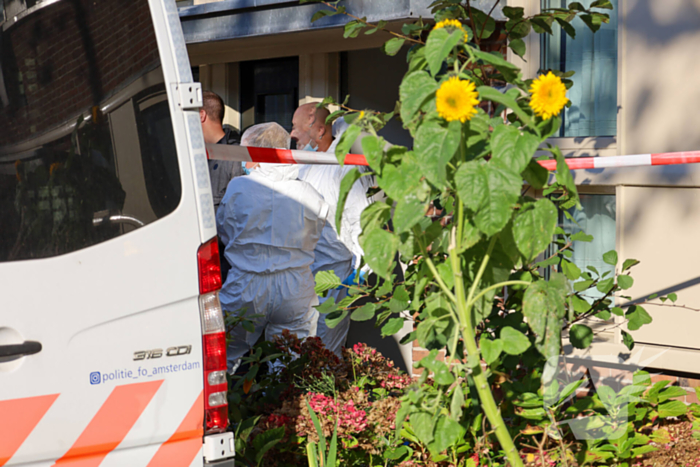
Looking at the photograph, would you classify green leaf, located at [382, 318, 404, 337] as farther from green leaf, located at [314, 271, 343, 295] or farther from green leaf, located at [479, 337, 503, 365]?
green leaf, located at [479, 337, 503, 365]

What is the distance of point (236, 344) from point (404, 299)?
2.33 meters

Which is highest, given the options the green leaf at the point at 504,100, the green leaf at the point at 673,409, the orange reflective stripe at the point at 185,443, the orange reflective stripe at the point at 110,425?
the green leaf at the point at 504,100

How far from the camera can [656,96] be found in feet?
11.5

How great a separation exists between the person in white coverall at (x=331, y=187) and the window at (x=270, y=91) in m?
0.94

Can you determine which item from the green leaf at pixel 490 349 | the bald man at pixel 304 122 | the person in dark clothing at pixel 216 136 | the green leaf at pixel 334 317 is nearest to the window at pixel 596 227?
the green leaf at pixel 334 317

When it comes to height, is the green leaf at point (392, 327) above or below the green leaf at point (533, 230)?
below

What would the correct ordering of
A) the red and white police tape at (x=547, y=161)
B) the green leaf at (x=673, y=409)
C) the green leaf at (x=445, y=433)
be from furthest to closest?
the red and white police tape at (x=547, y=161) < the green leaf at (x=673, y=409) < the green leaf at (x=445, y=433)

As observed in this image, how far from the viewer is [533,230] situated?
5.22ft

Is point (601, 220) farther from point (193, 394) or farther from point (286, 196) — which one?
point (193, 394)

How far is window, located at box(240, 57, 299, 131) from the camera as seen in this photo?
6129mm

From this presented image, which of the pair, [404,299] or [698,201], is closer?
[404,299]

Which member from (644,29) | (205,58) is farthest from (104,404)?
(205,58)

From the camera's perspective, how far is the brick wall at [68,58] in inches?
70.3

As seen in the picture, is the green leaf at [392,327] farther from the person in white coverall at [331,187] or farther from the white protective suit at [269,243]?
the person in white coverall at [331,187]
